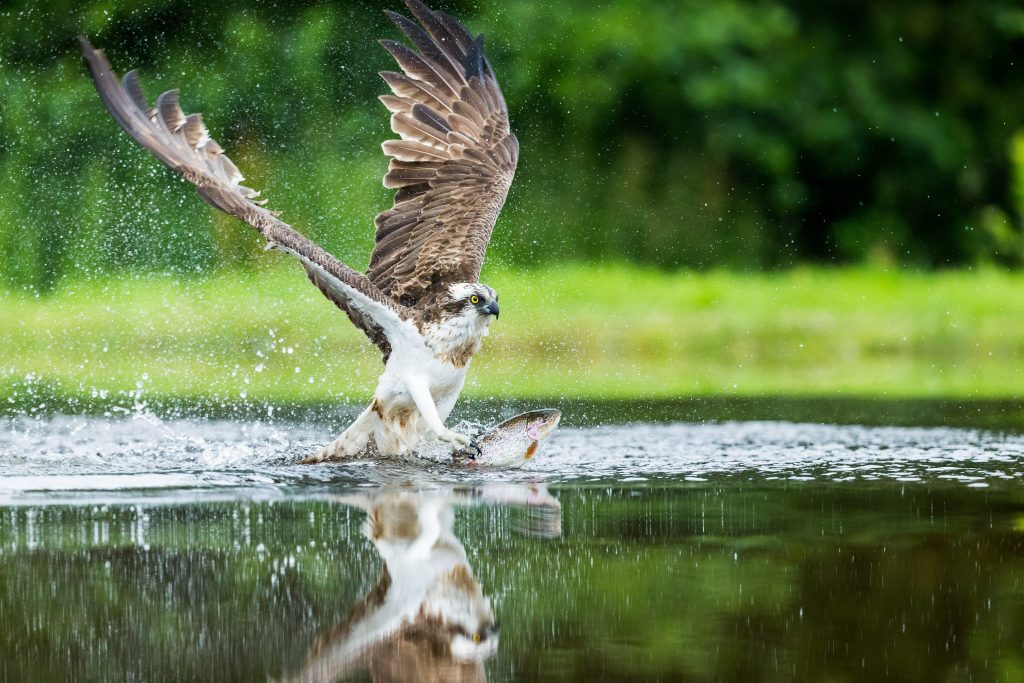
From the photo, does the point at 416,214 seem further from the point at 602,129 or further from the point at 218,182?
the point at 602,129

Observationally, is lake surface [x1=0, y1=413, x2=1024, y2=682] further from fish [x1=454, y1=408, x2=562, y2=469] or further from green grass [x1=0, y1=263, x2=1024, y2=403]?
green grass [x1=0, y1=263, x2=1024, y2=403]

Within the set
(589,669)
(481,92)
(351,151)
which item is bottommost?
(589,669)

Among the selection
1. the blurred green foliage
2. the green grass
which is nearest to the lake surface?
the green grass

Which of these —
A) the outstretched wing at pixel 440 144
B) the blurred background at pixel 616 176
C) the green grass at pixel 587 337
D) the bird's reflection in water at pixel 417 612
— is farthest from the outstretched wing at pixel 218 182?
the blurred background at pixel 616 176

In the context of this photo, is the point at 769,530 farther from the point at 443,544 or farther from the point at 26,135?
the point at 26,135

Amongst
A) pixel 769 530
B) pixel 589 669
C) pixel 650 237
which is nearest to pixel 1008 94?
pixel 650 237

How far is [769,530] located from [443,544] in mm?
1251

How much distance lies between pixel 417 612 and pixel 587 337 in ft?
35.2

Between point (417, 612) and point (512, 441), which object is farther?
point (512, 441)

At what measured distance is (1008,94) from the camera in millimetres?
22109

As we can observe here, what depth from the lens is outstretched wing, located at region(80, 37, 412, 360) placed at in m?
7.30

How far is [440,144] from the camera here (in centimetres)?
907

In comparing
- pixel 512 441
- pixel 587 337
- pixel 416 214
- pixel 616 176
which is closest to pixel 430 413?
pixel 512 441

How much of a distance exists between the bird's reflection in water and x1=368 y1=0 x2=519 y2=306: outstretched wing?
7.81ft
